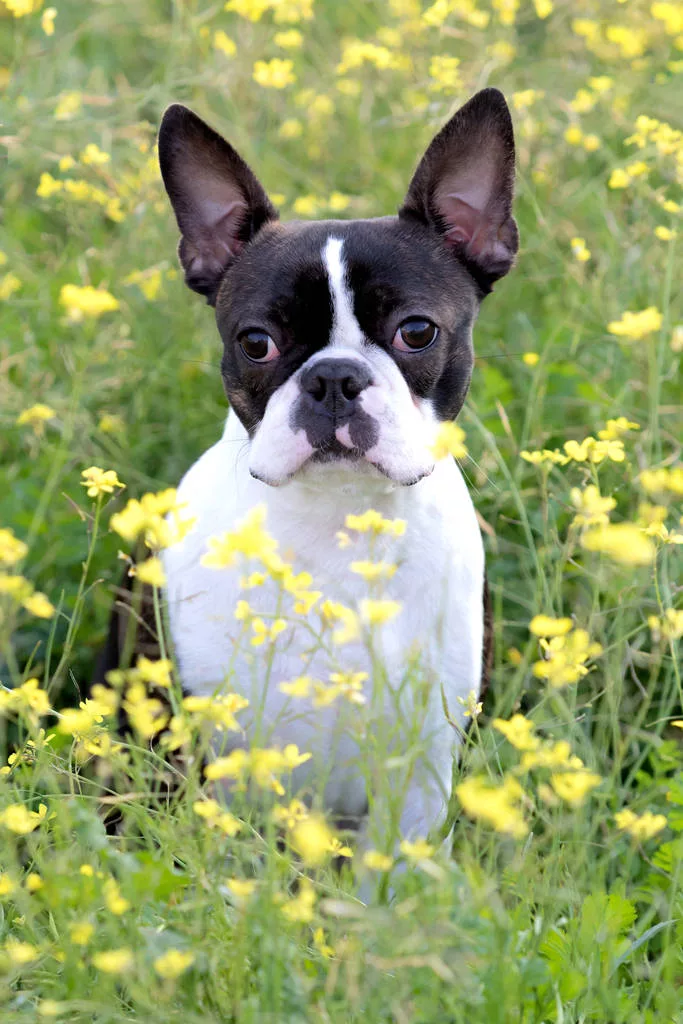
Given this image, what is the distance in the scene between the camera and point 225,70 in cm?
479

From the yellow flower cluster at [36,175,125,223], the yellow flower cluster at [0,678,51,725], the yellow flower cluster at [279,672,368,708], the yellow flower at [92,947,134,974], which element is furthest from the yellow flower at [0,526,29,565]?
the yellow flower cluster at [36,175,125,223]

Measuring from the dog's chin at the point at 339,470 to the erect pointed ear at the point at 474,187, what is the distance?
79 cm

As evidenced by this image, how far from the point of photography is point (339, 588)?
3.01 meters

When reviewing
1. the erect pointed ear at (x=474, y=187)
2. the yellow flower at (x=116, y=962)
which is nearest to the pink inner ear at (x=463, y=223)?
the erect pointed ear at (x=474, y=187)

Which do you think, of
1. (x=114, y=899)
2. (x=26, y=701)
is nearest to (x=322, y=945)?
(x=114, y=899)

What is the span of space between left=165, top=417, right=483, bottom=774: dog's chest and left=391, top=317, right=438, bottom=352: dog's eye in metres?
0.32

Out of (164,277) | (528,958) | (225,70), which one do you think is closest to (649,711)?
(528,958)

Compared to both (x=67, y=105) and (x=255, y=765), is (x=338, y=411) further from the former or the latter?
(x=67, y=105)

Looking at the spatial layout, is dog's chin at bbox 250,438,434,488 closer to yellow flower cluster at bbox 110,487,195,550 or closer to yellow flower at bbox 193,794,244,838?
yellow flower cluster at bbox 110,487,195,550

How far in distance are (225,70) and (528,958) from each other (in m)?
3.84

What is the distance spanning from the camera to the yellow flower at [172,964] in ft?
5.71

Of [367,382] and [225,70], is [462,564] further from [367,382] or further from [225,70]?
[225,70]

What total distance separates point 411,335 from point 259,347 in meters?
0.39

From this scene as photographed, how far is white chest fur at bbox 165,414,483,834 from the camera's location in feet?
9.89
